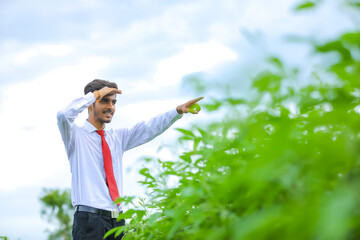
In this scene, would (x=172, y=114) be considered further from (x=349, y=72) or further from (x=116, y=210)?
(x=349, y=72)

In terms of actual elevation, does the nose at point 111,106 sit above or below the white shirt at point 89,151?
above

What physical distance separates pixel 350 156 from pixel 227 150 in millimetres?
514

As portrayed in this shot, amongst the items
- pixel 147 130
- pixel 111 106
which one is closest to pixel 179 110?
pixel 147 130

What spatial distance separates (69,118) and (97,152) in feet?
1.42

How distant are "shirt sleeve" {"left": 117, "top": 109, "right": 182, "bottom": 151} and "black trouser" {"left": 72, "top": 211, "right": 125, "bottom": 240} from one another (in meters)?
0.99

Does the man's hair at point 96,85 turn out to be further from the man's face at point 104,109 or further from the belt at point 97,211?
the belt at point 97,211

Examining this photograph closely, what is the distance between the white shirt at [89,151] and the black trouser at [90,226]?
0.10m

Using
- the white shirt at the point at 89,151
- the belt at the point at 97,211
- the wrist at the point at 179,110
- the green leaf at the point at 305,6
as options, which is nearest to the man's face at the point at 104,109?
the white shirt at the point at 89,151

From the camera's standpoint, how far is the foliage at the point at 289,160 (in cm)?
63

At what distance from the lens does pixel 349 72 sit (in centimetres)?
81

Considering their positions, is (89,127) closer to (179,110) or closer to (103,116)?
(103,116)

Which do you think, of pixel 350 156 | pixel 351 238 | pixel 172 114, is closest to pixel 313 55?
pixel 350 156

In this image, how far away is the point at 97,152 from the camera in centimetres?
411

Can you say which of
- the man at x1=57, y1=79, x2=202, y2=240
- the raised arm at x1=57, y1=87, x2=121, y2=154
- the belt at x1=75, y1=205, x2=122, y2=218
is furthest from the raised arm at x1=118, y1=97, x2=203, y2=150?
the belt at x1=75, y1=205, x2=122, y2=218
